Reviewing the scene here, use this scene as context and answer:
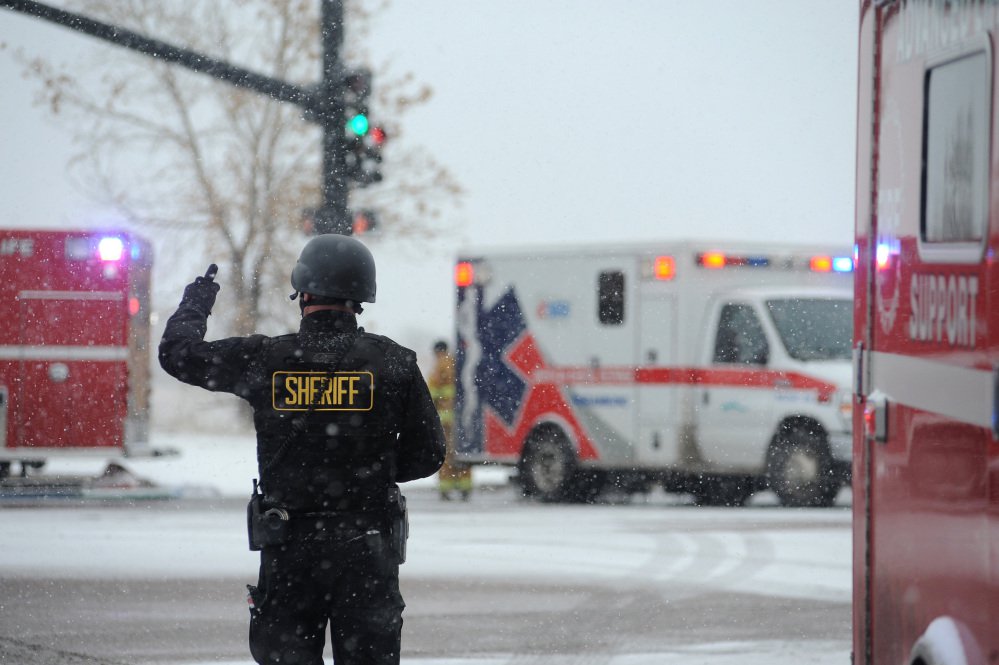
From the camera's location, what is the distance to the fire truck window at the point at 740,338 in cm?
1655

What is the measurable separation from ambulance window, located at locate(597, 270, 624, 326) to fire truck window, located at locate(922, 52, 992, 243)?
1296 cm

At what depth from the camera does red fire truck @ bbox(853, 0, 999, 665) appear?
3.61m

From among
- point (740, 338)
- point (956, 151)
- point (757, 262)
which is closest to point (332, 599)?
point (956, 151)

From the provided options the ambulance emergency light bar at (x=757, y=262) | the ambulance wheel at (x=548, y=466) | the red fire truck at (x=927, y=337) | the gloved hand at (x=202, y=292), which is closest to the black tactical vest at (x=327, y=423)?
the gloved hand at (x=202, y=292)

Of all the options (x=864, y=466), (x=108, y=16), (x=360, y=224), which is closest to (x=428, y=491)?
(x=360, y=224)

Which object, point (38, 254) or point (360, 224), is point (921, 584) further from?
point (38, 254)

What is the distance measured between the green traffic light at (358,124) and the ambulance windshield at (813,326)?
4.72 m

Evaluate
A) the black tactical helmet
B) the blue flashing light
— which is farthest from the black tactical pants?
the blue flashing light

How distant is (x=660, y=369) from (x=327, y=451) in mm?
12298

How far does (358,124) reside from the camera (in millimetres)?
13992

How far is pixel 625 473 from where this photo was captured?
57.6ft

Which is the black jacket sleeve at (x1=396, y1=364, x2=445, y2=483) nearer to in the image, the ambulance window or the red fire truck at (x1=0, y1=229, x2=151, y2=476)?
the ambulance window

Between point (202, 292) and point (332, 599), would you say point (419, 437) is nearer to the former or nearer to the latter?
point (332, 599)

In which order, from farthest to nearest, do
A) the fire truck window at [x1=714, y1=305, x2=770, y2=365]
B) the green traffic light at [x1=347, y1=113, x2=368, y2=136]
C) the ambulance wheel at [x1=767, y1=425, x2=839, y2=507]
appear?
the fire truck window at [x1=714, y1=305, x2=770, y2=365] → the ambulance wheel at [x1=767, y1=425, x2=839, y2=507] → the green traffic light at [x1=347, y1=113, x2=368, y2=136]
